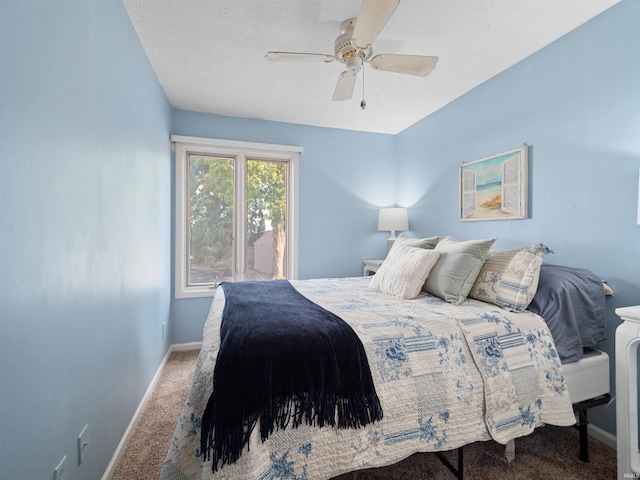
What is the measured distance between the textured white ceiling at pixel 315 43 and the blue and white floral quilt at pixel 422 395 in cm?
181

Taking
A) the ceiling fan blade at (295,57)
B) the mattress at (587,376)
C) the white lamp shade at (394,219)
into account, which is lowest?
the mattress at (587,376)

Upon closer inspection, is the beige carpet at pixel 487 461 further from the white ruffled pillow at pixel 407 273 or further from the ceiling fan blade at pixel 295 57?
the ceiling fan blade at pixel 295 57

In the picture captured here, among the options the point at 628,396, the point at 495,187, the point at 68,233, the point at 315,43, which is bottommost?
the point at 628,396

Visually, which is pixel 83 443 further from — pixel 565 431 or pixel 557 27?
pixel 557 27

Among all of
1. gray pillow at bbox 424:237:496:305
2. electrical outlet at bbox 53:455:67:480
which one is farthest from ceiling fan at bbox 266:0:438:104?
electrical outlet at bbox 53:455:67:480

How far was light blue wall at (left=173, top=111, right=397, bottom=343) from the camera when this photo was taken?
3836mm

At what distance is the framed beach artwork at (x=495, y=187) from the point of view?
8.02 feet

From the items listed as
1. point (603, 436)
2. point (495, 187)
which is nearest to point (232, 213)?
point (495, 187)

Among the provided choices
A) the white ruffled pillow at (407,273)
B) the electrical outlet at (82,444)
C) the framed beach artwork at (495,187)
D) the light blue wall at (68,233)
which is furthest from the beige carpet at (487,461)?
the framed beach artwork at (495,187)

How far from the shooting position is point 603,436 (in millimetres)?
1890

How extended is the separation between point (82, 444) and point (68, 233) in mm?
875

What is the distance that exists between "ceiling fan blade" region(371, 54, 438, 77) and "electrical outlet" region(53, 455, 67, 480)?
247 cm

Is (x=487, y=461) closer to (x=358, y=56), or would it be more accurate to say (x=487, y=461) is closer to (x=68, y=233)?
(x=68, y=233)

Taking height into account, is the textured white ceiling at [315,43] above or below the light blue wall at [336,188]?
above
